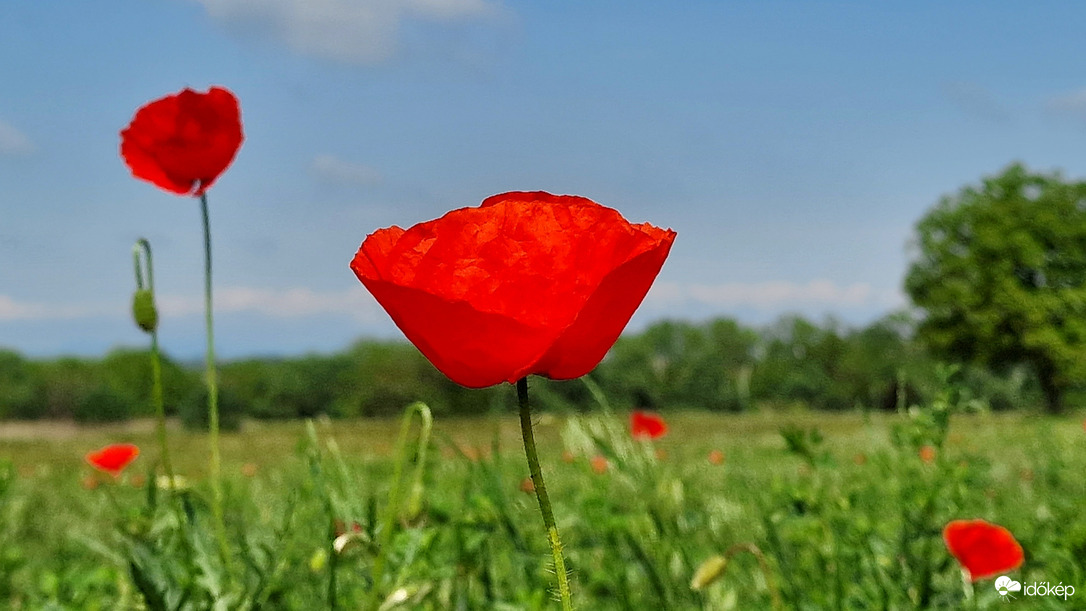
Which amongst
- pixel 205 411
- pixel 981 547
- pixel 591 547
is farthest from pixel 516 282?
pixel 205 411

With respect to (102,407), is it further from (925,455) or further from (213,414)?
(213,414)

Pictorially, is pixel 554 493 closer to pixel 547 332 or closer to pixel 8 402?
pixel 547 332

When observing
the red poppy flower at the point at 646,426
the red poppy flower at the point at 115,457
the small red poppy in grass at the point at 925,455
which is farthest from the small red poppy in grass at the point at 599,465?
the red poppy flower at the point at 115,457

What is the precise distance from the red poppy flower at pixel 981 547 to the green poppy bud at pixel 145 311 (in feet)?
5.05

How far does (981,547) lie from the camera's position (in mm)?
1927

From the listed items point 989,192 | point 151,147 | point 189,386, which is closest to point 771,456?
point 151,147

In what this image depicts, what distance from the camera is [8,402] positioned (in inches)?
1800

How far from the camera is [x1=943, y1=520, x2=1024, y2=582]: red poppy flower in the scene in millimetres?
1906

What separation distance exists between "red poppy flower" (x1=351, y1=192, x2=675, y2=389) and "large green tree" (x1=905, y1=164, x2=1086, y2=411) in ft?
111

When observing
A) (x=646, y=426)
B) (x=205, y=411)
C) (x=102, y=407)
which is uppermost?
(x=646, y=426)

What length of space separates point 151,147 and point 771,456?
6.77 m

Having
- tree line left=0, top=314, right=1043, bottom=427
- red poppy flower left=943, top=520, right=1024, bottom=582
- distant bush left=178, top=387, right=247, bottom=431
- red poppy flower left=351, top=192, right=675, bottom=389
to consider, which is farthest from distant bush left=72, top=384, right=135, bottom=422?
red poppy flower left=351, top=192, right=675, bottom=389

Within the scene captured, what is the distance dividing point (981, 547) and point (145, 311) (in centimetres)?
163

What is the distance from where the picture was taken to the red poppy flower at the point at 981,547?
191cm
